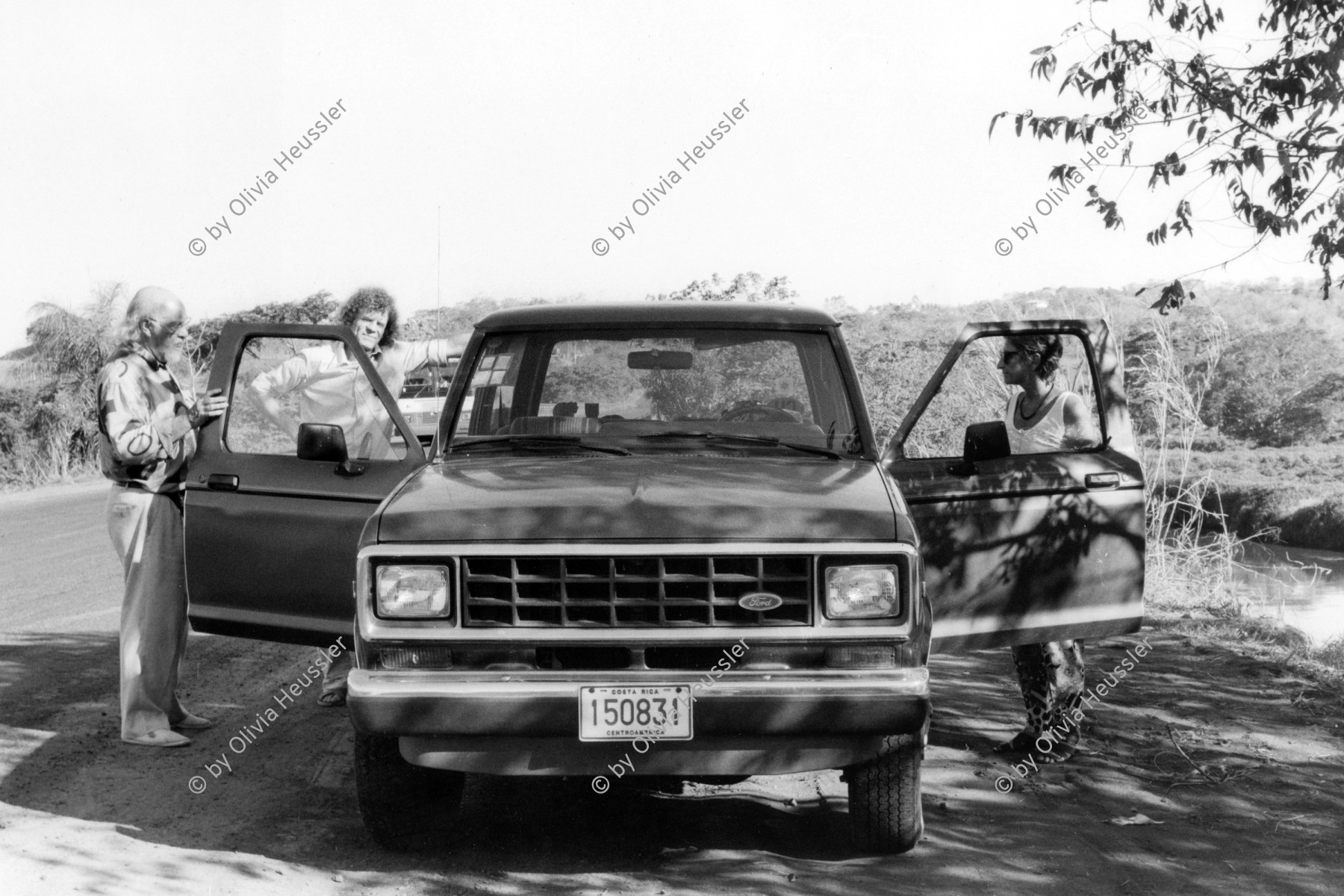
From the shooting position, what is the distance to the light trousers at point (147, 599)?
6121mm

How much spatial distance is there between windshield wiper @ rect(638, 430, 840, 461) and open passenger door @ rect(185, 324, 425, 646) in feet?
3.16

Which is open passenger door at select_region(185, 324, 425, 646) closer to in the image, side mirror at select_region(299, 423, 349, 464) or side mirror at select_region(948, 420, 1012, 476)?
side mirror at select_region(299, 423, 349, 464)

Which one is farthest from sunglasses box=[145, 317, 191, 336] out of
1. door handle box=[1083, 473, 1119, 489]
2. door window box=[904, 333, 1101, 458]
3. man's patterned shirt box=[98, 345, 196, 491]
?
door window box=[904, 333, 1101, 458]

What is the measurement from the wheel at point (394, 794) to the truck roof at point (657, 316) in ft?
6.31

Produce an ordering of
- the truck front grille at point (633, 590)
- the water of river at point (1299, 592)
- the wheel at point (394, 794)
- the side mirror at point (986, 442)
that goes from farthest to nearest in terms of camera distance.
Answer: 1. the water of river at point (1299, 592)
2. the side mirror at point (986, 442)
3. the wheel at point (394, 794)
4. the truck front grille at point (633, 590)

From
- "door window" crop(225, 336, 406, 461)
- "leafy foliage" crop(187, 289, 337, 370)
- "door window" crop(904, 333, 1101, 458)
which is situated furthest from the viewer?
"leafy foliage" crop(187, 289, 337, 370)

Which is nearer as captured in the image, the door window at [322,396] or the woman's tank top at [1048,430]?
the woman's tank top at [1048,430]

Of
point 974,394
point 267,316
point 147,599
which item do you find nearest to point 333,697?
point 147,599

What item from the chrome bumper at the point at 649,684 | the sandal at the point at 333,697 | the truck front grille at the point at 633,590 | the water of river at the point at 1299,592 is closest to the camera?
the chrome bumper at the point at 649,684

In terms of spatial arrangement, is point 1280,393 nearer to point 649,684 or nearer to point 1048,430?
point 1048,430

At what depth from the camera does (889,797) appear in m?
4.59

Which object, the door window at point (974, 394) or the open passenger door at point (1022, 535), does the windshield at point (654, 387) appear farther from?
the door window at point (974, 394)

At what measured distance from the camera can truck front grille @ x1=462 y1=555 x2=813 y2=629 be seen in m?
4.26

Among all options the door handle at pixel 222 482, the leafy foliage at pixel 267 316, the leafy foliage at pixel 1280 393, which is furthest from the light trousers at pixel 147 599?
the leafy foliage at pixel 1280 393
